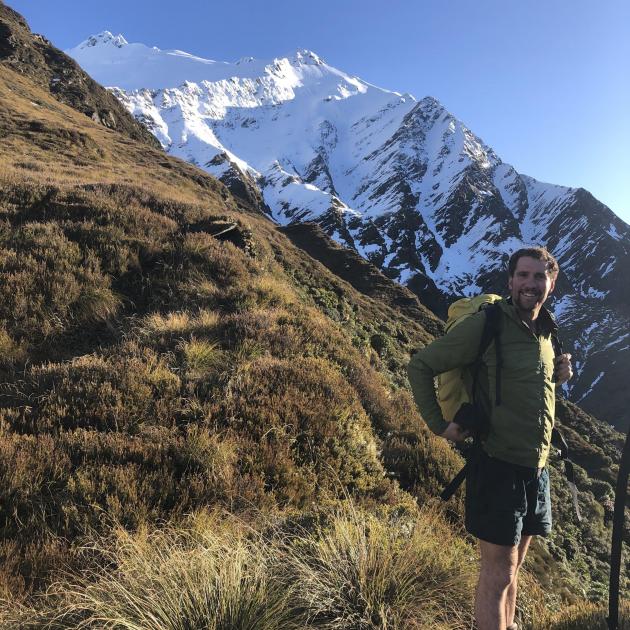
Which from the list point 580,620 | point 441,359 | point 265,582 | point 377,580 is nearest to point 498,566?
point 377,580

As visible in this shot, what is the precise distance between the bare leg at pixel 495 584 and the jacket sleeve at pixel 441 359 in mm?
790

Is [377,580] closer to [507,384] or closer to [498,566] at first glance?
[498,566]

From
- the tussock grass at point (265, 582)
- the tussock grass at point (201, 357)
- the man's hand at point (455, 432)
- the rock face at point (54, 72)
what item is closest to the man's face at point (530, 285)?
the man's hand at point (455, 432)

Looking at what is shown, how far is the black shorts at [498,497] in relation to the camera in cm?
253

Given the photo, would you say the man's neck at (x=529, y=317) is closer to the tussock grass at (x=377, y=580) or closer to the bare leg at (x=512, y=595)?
the bare leg at (x=512, y=595)

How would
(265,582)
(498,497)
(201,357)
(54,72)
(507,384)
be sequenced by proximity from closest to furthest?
(265,582)
(498,497)
(507,384)
(201,357)
(54,72)

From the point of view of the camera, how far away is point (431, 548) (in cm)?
309

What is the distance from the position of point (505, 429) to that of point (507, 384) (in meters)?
0.28

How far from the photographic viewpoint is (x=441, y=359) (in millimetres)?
2705

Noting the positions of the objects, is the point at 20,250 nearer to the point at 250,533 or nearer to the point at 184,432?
the point at 184,432

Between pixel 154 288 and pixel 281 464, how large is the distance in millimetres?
5051

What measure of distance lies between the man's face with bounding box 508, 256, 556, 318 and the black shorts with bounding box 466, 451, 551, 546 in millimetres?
1031

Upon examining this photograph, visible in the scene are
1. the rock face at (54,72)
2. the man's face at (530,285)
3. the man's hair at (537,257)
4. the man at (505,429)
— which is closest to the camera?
the man at (505,429)

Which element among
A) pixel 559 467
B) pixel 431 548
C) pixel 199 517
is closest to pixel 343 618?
pixel 431 548
